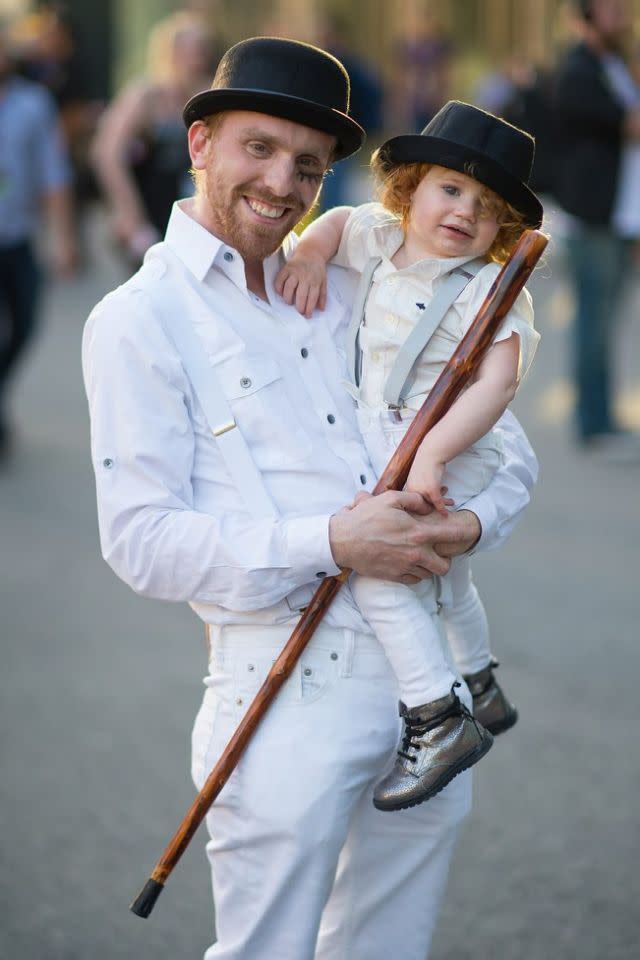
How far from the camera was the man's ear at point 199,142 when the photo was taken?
2.66 m

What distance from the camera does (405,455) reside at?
2570 mm

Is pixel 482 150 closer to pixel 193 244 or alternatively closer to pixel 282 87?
pixel 282 87

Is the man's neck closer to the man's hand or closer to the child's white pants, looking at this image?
the child's white pants

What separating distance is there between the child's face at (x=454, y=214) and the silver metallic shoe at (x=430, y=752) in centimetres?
79

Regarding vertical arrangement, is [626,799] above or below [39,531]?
above

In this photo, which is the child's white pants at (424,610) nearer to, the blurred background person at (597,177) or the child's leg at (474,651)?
the child's leg at (474,651)

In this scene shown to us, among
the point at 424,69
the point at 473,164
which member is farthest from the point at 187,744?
the point at 424,69

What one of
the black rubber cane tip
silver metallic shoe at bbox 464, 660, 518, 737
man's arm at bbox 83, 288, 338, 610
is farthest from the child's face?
the black rubber cane tip

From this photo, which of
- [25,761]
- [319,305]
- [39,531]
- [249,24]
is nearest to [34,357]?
[39,531]

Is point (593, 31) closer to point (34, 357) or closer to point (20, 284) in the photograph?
point (20, 284)

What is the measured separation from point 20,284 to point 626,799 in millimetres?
5044

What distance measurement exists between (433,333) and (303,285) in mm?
263

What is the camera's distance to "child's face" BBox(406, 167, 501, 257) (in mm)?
2646

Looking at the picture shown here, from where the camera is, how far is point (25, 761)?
15.1 ft
